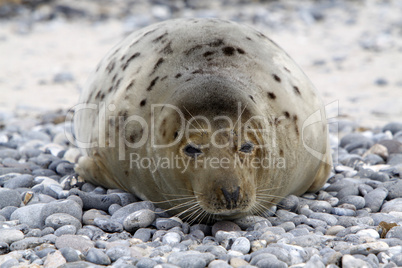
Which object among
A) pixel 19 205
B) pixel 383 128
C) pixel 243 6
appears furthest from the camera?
pixel 243 6

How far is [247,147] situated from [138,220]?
0.78m

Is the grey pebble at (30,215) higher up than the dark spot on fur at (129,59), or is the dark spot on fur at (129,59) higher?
the dark spot on fur at (129,59)

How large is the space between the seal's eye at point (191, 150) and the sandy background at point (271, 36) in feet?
11.9

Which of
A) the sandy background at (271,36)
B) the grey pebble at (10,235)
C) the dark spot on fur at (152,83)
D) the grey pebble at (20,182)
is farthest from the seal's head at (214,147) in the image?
the sandy background at (271,36)

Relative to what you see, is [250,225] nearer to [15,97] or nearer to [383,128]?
[383,128]

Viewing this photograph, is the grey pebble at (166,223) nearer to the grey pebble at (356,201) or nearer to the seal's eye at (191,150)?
the seal's eye at (191,150)

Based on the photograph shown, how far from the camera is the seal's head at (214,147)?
9.95 ft

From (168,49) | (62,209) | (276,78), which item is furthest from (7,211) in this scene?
(276,78)

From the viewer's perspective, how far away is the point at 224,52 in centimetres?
366

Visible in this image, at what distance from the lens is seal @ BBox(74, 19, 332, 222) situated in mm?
3145

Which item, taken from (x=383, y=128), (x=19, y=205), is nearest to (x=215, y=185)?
(x=19, y=205)

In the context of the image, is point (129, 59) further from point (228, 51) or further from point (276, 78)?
point (276, 78)

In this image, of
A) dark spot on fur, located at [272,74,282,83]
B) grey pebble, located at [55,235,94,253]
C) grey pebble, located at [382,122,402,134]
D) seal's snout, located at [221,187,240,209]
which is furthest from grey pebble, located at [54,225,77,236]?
grey pebble, located at [382,122,402,134]

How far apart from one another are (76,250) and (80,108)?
2124 millimetres
